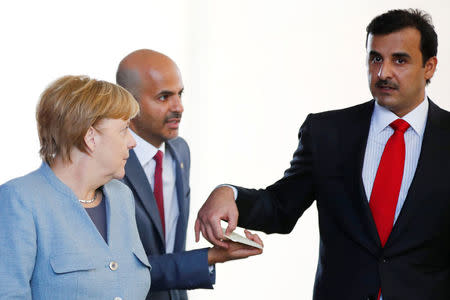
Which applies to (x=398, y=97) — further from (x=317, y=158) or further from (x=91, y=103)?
(x=91, y=103)

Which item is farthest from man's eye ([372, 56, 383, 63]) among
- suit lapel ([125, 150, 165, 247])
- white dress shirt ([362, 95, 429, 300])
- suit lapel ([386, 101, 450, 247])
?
suit lapel ([125, 150, 165, 247])

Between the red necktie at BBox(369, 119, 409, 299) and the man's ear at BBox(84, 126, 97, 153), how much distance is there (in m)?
0.94

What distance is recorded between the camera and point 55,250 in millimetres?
1645

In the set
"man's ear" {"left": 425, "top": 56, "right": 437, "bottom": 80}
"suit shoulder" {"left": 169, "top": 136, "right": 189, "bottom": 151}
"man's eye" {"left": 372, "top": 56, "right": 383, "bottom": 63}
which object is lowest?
"suit shoulder" {"left": 169, "top": 136, "right": 189, "bottom": 151}

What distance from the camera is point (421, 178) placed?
6.61 ft

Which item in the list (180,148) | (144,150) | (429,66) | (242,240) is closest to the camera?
(242,240)

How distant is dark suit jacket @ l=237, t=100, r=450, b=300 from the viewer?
78.7 inches

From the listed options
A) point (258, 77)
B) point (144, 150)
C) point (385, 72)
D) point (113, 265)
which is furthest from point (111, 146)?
point (258, 77)

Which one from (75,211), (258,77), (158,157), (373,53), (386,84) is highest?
(258,77)

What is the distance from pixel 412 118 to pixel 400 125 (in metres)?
0.06

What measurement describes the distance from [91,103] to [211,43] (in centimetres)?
306

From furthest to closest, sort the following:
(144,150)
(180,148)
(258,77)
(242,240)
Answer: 1. (258,77)
2. (180,148)
3. (144,150)
4. (242,240)

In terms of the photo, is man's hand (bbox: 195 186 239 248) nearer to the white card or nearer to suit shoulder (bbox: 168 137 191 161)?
the white card

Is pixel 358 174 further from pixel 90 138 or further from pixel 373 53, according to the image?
pixel 90 138
